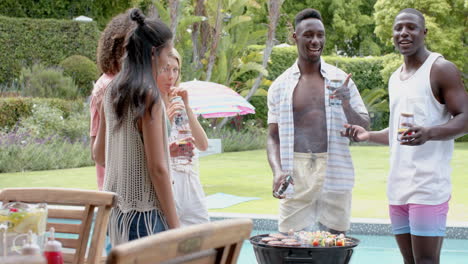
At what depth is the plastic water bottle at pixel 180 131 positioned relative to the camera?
3.79 m

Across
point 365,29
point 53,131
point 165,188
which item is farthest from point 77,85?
point 365,29

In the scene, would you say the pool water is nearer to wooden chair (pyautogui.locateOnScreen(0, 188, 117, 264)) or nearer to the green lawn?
the green lawn

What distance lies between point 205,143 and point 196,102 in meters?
7.62

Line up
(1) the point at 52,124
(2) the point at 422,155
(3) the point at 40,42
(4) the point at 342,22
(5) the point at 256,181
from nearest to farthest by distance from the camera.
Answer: (2) the point at 422,155 < (5) the point at 256,181 < (1) the point at 52,124 < (3) the point at 40,42 < (4) the point at 342,22

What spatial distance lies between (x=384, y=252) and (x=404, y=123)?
14.5 feet

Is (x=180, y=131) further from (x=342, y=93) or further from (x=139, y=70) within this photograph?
(x=342, y=93)

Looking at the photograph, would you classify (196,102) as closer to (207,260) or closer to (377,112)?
(207,260)

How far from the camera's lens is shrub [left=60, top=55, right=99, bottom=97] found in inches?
797

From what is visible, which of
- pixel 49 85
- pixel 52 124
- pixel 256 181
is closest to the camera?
pixel 256 181

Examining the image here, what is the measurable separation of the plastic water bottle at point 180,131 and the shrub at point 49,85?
1553 cm

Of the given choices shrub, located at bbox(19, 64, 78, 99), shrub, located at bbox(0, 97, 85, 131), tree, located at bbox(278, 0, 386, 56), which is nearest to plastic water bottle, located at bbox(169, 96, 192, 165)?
shrub, located at bbox(0, 97, 85, 131)

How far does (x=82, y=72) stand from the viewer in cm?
2039

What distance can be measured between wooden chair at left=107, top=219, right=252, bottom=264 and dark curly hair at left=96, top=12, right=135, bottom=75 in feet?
5.63

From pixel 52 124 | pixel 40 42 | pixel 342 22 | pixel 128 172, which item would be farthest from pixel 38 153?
pixel 342 22
